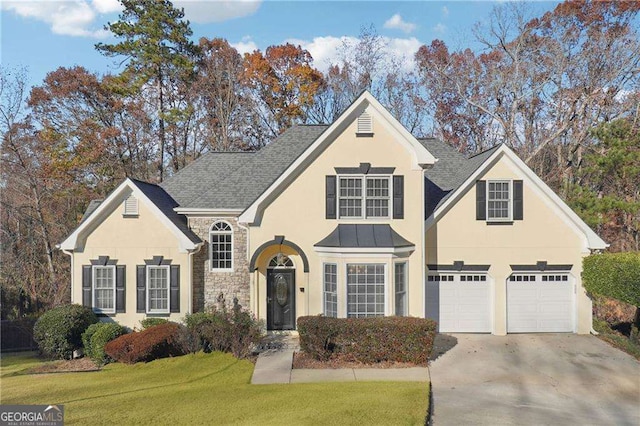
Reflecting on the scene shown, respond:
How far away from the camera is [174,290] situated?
1627cm

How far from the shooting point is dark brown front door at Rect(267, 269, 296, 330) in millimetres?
16047

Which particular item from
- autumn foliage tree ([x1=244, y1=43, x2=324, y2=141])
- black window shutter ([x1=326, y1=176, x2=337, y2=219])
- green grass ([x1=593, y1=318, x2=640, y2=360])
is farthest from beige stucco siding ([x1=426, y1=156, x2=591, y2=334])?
autumn foliage tree ([x1=244, y1=43, x2=324, y2=141])

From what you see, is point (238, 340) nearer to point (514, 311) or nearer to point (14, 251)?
point (514, 311)

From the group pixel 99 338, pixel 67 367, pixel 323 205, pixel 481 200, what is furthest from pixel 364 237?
pixel 67 367

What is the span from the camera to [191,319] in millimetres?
15094

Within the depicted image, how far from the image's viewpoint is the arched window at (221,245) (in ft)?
56.1

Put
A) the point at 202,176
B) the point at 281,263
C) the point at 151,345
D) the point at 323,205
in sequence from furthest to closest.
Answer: the point at 202,176, the point at 281,263, the point at 323,205, the point at 151,345

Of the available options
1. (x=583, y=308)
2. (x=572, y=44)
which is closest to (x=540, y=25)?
(x=572, y=44)

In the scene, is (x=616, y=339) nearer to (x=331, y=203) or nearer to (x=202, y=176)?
(x=331, y=203)

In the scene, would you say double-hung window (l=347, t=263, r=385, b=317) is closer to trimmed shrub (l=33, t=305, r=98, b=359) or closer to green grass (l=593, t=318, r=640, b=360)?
green grass (l=593, t=318, r=640, b=360)

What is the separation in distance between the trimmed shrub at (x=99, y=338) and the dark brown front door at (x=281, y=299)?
531 centimetres

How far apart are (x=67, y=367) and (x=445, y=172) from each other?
52.7ft

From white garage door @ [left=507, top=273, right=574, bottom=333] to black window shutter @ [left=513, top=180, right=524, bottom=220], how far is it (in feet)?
7.44

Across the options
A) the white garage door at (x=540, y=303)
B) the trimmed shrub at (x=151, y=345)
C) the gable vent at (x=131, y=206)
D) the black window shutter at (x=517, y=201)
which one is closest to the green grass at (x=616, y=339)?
the white garage door at (x=540, y=303)
